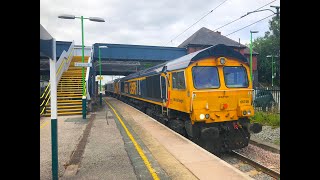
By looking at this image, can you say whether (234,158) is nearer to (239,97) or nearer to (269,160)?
(269,160)

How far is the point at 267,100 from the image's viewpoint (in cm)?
1588

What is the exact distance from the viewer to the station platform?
19.2ft

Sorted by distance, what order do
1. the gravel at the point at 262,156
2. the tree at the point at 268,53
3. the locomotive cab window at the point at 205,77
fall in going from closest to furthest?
the gravel at the point at 262,156 < the locomotive cab window at the point at 205,77 < the tree at the point at 268,53

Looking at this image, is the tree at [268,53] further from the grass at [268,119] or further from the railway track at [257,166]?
the railway track at [257,166]

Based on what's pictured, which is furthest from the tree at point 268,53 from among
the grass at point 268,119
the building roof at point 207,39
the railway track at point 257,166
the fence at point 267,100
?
the railway track at point 257,166

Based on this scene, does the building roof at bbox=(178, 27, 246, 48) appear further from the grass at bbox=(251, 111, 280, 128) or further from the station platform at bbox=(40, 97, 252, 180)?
the station platform at bbox=(40, 97, 252, 180)

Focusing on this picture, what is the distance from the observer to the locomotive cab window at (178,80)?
9219 mm

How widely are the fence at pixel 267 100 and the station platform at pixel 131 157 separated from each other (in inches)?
297

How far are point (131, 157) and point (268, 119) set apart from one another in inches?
364

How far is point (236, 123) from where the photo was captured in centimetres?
899
